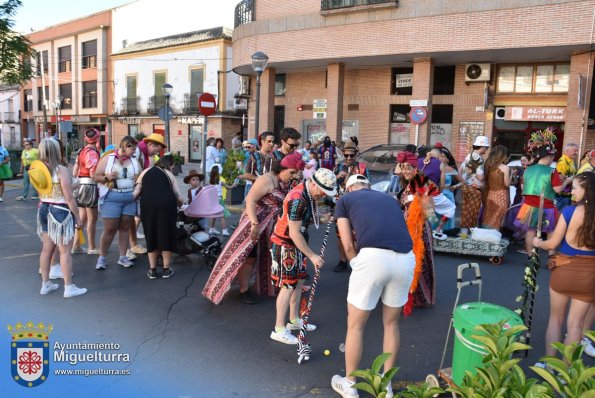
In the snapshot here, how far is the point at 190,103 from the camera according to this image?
3008 cm

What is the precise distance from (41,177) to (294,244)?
9.76ft

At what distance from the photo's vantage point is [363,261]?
326 cm

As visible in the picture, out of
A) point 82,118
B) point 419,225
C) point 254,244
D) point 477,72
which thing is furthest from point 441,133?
point 82,118

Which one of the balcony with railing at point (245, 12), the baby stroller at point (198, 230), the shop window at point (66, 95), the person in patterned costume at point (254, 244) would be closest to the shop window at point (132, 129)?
the shop window at point (66, 95)

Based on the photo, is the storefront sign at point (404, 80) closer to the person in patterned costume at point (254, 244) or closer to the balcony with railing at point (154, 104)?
the person in patterned costume at point (254, 244)

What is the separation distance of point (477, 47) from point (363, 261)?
14450mm

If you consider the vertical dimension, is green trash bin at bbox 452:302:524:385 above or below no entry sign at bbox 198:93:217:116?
below

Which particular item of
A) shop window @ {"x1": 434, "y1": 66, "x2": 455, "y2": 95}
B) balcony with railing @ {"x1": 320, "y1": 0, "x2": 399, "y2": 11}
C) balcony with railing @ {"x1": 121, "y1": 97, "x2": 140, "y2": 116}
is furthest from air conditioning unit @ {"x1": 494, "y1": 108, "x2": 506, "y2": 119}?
balcony with railing @ {"x1": 121, "y1": 97, "x2": 140, "y2": 116}

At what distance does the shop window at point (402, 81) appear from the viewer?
20016mm

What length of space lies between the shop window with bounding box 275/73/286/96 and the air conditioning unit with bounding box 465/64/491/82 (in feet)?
28.8

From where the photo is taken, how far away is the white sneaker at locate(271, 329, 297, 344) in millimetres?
4348

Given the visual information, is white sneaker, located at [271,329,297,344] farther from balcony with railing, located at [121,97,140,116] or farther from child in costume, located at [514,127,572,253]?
balcony with railing, located at [121,97,140,116]

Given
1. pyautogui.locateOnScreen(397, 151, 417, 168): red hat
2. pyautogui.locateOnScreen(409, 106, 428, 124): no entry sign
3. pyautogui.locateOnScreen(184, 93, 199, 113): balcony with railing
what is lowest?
pyautogui.locateOnScreen(397, 151, 417, 168): red hat

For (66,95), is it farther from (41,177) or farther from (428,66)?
(41,177)
